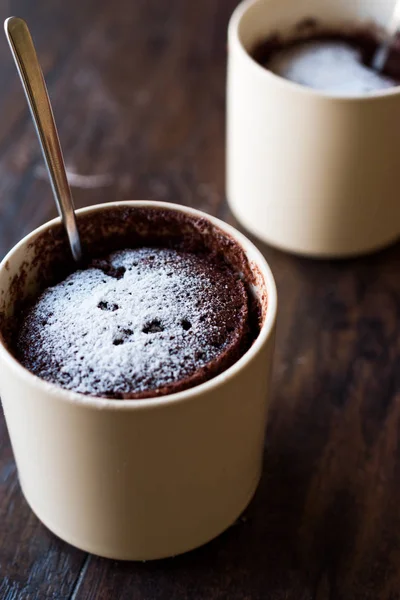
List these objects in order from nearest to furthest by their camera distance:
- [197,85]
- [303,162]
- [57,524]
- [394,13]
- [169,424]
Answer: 1. [169,424]
2. [57,524]
3. [303,162]
4. [394,13]
5. [197,85]

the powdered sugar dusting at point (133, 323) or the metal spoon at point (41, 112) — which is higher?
the metal spoon at point (41, 112)

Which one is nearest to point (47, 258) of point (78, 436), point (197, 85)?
point (78, 436)

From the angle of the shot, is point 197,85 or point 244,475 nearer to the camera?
point 244,475

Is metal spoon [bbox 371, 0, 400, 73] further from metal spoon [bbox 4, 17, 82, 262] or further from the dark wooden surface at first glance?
metal spoon [bbox 4, 17, 82, 262]

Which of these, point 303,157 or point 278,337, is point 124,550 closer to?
point 278,337

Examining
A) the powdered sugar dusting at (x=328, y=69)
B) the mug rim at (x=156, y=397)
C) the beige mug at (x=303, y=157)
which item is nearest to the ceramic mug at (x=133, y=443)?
the mug rim at (x=156, y=397)

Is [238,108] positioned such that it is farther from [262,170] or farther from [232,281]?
[232,281]

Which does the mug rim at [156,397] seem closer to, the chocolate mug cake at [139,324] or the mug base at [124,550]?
the chocolate mug cake at [139,324]
